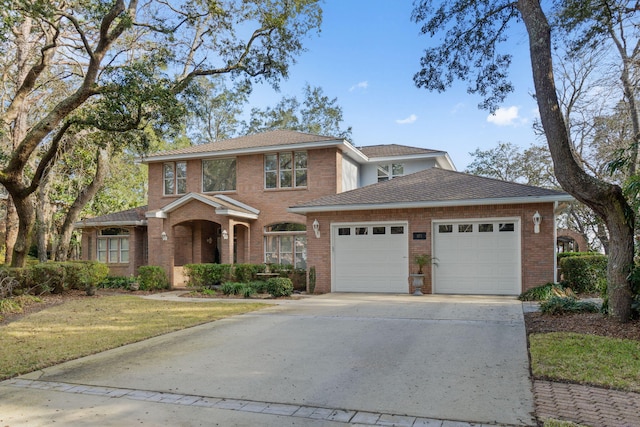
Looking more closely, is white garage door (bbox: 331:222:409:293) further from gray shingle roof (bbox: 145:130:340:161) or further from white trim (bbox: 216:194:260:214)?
white trim (bbox: 216:194:260:214)

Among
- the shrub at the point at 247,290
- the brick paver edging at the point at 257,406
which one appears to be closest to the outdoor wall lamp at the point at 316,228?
the shrub at the point at 247,290

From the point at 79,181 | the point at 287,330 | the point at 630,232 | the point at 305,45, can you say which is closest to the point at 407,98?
the point at 305,45

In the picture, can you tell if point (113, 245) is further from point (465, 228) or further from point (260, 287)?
point (465, 228)

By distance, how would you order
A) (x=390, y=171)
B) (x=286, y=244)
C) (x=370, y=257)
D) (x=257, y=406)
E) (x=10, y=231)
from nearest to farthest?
1. (x=257, y=406)
2. (x=370, y=257)
3. (x=10, y=231)
4. (x=286, y=244)
5. (x=390, y=171)

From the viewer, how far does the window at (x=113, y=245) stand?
2284cm

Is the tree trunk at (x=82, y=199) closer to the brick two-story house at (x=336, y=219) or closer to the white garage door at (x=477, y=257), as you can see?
the brick two-story house at (x=336, y=219)

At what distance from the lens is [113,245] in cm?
2316

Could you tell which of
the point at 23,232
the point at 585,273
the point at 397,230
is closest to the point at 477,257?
the point at 397,230

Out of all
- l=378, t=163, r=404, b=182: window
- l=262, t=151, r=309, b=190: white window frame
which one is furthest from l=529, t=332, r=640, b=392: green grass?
l=378, t=163, r=404, b=182: window

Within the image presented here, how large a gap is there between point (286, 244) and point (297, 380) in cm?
1414

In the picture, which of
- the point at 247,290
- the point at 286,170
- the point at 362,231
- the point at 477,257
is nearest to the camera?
the point at 477,257

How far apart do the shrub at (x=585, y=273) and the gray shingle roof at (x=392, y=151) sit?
7.74m

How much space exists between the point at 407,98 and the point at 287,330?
1284cm

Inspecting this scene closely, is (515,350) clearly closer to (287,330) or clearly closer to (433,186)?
(287,330)
